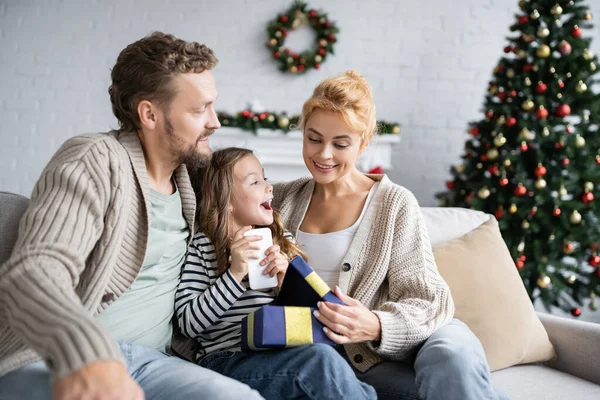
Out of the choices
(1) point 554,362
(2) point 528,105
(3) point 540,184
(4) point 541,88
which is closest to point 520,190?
(3) point 540,184

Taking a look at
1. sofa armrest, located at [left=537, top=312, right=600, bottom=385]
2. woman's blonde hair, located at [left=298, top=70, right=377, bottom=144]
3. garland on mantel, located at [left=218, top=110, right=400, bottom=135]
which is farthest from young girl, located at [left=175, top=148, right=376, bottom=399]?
garland on mantel, located at [left=218, top=110, right=400, bottom=135]

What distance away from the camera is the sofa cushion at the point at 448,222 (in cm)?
228

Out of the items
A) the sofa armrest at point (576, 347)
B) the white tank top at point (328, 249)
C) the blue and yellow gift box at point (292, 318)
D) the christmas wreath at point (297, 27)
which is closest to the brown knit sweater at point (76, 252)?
the blue and yellow gift box at point (292, 318)

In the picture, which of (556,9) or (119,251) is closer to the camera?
(119,251)

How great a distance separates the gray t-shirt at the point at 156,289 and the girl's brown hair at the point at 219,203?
0.26ft

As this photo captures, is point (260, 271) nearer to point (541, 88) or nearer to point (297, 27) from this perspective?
point (541, 88)

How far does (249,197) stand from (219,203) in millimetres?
90

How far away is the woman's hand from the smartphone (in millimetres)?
158

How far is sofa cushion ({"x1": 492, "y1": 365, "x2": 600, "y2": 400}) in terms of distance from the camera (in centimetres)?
182

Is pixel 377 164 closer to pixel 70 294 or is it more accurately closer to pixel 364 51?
pixel 364 51

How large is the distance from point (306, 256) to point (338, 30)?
10.1 ft

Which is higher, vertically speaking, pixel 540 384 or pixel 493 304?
pixel 493 304

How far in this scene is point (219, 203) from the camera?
1.76 m

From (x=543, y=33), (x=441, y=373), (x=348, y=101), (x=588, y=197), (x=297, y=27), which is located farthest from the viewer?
(x=297, y=27)
